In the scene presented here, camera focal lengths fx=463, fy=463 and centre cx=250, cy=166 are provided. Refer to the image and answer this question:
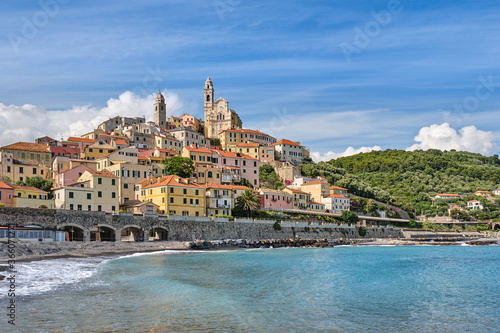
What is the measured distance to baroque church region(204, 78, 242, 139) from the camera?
12075 centimetres

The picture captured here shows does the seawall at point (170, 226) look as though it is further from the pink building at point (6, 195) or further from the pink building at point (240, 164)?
the pink building at point (240, 164)

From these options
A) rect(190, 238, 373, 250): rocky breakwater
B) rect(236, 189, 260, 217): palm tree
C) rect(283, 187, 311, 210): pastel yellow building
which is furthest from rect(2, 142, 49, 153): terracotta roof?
rect(283, 187, 311, 210): pastel yellow building

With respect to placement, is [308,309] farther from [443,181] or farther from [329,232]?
[443,181]

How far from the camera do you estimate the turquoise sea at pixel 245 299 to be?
53.2ft

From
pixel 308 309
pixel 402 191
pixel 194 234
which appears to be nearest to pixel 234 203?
pixel 194 234

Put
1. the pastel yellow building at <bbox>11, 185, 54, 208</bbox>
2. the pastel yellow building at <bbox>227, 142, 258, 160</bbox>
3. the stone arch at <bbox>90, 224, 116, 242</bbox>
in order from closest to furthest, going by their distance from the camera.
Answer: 1. the stone arch at <bbox>90, 224, 116, 242</bbox>
2. the pastel yellow building at <bbox>11, 185, 54, 208</bbox>
3. the pastel yellow building at <bbox>227, 142, 258, 160</bbox>

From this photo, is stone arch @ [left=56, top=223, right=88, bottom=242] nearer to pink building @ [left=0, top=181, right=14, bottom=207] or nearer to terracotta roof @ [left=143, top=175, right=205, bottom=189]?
pink building @ [left=0, top=181, right=14, bottom=207]

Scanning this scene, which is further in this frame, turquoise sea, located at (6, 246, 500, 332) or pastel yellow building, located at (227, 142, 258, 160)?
pastel yellow building, located at (227, 142, 258, 160)

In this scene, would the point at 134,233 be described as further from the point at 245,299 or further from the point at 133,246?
the point at 245,299

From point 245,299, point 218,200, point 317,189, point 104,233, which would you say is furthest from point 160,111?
point 245,299

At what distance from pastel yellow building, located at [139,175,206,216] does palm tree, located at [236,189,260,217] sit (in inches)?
279

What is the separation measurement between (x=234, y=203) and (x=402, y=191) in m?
80.5

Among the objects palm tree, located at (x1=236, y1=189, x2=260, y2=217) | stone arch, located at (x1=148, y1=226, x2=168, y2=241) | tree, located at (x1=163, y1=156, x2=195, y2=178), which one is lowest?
stone arch, located at (x1=148, y1=226, x2=168, y2=241)

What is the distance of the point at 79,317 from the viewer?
53.8 feet
